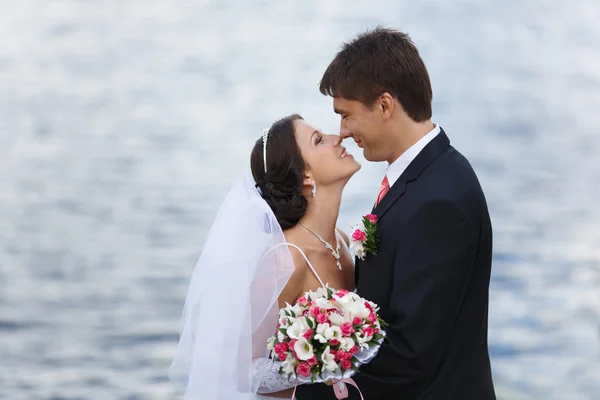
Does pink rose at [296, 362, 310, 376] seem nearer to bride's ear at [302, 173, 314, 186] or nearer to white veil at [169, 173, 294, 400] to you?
white veil at [169, 173, 294, 400]

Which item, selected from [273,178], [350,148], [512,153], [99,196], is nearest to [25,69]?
[99,196]

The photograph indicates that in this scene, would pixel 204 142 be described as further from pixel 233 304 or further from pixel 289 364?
pixel 289 364

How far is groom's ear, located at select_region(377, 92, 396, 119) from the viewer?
2627mm

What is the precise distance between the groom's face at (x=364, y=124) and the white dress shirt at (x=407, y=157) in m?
0.06

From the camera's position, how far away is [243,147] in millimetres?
7262

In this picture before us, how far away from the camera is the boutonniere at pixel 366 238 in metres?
2.58

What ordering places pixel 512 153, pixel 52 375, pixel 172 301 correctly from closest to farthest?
1. pixel 52 375
2. pixel 172 301
3. pixel 512 153

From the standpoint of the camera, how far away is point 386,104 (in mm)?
2631

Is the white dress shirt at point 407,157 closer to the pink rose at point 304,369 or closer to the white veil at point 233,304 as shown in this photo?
the white veil at point 233,304

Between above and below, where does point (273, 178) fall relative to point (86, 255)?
below

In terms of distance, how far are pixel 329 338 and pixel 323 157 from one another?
834mm

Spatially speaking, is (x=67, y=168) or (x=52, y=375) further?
(x=67, y=168)

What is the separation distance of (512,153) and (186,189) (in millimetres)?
2905

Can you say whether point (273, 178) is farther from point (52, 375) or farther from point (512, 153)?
point (512, 153)
